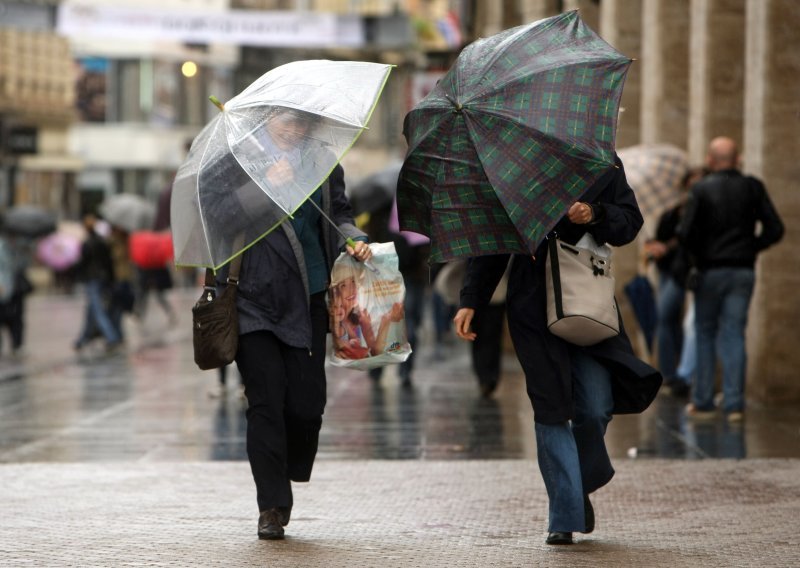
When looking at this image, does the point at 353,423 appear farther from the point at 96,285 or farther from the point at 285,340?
the point at 96,285

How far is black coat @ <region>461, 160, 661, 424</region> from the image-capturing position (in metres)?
7.55

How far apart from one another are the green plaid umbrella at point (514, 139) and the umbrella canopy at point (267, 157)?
0.47 metres

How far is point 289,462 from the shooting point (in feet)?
27.0

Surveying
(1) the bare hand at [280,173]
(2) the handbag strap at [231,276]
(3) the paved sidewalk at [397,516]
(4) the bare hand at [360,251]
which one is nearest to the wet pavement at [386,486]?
(3) the paved sidewalk at [397,516]

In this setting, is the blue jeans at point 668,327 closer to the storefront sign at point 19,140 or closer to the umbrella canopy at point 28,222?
the umbrella canopy at point 28,222

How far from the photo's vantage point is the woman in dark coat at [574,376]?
7551 mm

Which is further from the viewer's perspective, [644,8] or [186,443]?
[644,8]

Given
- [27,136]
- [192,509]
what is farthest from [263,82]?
[27,136]

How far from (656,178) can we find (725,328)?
6.98 ft

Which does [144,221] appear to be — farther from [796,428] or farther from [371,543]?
[371,543]

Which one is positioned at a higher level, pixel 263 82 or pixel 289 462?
pixel 263 82

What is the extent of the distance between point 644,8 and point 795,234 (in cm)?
492

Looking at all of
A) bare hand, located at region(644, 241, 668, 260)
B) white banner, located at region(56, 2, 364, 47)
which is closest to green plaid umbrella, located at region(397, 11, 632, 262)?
bare hand, located at region(644, 241, 668, 260)

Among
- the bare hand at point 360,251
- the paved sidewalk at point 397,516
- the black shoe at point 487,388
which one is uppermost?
the bare hand at point 360,251
